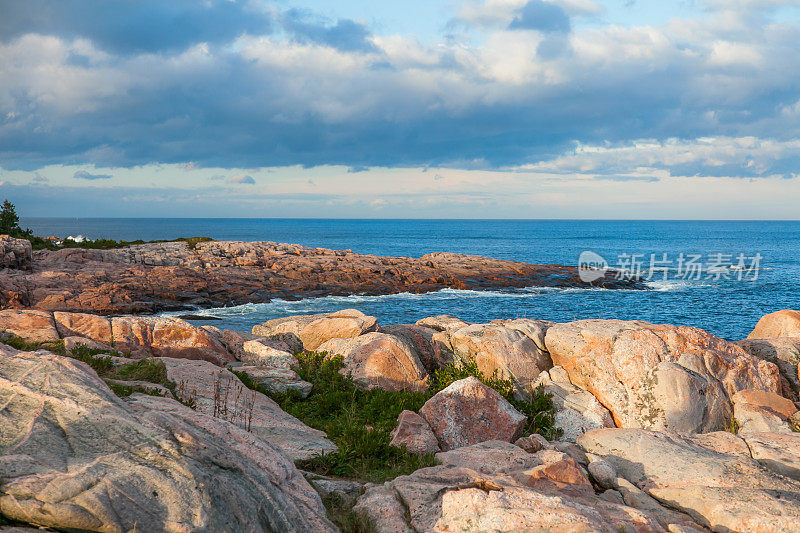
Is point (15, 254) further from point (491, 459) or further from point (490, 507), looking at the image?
point (490, 507)

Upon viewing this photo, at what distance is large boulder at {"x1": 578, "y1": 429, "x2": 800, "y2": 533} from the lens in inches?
280

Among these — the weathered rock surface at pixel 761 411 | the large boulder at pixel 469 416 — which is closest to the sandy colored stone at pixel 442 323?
the large boulder at pixel 469 416

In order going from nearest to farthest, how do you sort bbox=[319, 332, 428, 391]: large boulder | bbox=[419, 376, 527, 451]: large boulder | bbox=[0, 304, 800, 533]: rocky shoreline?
1. bbox=[0, 304, 800, 533]: rocky shoreline
2. bbox=[419, 376, 527, 451]: large boulder
3. bbox=[319, 332, 428, 391]: large boulder

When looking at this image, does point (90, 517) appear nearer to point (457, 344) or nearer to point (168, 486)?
point (168, 486)

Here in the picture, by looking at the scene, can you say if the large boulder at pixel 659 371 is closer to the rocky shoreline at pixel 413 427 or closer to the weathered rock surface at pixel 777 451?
the rocky shoreline at pixel 413 427

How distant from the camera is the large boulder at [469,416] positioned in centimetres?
1138

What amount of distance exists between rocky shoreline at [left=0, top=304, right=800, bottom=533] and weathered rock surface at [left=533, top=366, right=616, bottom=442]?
2.1 inches

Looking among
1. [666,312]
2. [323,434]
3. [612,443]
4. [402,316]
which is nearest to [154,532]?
[323,434]

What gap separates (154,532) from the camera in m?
5.00

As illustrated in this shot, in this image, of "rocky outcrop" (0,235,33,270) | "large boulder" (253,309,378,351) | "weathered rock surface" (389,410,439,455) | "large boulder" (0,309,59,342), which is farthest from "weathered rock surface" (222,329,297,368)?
"rocky outcrop" (0,235,33,270)

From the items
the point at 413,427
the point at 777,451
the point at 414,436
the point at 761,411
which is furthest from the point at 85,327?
the point at 761,411

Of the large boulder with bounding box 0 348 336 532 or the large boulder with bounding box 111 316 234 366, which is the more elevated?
the large boulder with bounding box 0 348 336 532

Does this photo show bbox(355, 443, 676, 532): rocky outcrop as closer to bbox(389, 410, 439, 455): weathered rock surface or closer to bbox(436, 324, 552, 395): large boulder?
bbox(389, 410, 439, 455): weathered rock surface

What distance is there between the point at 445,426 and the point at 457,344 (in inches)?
224
